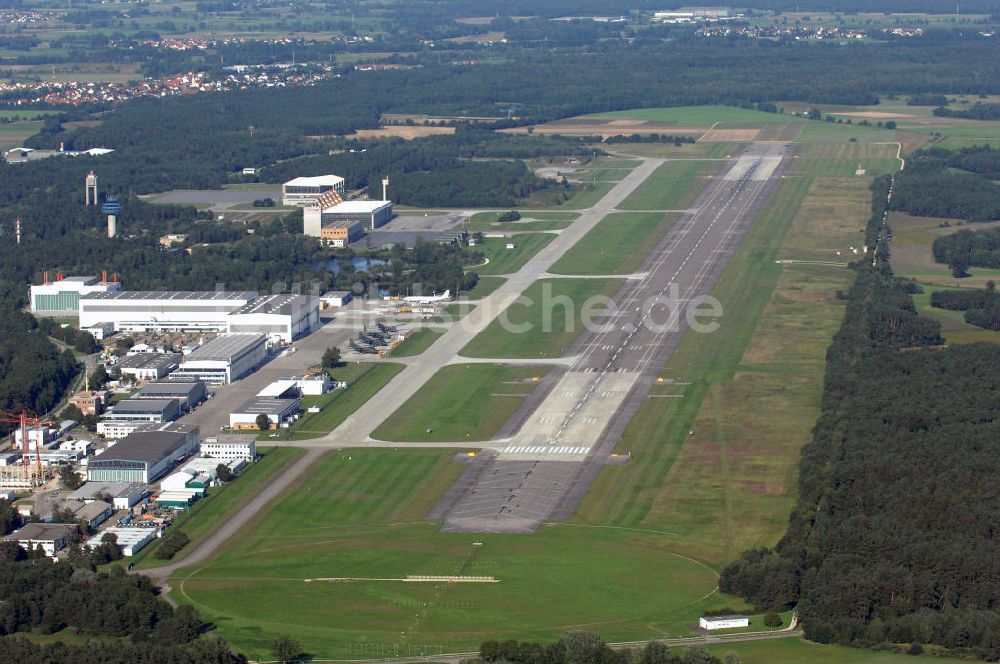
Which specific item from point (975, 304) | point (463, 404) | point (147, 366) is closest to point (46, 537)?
point (463, 404)

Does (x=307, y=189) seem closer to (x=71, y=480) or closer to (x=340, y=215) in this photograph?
(x=340, y=215)

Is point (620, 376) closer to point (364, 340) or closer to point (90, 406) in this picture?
point (364, 340)

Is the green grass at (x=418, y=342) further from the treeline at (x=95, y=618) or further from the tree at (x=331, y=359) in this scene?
the treeline at (x=95, y=618)

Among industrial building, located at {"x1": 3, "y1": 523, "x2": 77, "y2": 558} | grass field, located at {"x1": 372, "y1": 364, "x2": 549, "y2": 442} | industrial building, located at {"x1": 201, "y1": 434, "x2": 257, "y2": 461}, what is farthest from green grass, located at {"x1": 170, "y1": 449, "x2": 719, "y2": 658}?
grass field, located at {"x1": 372, "y1": 364, "x2": 549, "y2": 442}

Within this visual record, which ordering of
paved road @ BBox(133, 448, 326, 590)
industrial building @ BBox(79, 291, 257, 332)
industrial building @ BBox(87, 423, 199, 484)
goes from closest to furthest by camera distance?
paved road @ BBox(133, 448, 326, 590), industrial building @ BBox(87, 423, 199, 484), industrial building @ BBox(79, 291, 257, 332)

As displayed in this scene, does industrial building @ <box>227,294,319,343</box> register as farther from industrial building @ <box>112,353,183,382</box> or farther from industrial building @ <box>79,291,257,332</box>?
industrial building @ <box>112,353,183,382</box>

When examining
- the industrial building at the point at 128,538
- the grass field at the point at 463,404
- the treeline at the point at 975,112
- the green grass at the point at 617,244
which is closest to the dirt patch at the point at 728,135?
the treeline at the point at 975,112
